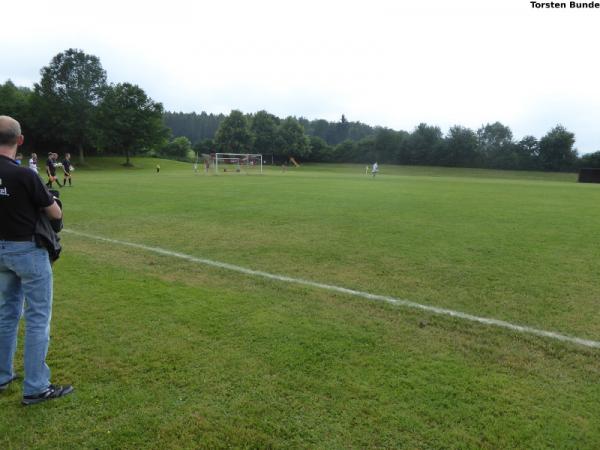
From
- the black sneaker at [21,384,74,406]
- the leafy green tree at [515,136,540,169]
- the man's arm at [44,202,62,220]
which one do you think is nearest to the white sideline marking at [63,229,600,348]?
the black sneaker at [21,384,74,406]

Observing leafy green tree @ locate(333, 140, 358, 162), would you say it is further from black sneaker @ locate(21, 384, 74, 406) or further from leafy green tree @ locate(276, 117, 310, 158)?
black sneaker @ locate(21, 384, 74, 406)

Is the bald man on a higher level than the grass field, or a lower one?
higher

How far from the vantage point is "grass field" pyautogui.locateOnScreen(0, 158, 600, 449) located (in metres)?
3.00

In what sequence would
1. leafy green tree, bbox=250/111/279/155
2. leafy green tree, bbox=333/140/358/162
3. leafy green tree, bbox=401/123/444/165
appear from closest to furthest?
leafy green tree, bbox=401/123/444/165
leafy green tree, bbox=333/140/358/162
leafy green tree, bbox=250/111/279/155

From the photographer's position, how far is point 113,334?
448 centimetres

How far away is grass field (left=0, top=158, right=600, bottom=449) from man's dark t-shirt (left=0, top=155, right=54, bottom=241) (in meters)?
1.41

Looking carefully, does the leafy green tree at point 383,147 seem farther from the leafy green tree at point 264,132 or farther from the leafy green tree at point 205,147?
the leafy green tree at point 205,147

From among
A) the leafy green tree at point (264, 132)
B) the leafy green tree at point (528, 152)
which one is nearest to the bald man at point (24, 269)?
the leafy green tree at point (528, 152)

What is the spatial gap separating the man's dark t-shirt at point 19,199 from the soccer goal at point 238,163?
47.9 meters

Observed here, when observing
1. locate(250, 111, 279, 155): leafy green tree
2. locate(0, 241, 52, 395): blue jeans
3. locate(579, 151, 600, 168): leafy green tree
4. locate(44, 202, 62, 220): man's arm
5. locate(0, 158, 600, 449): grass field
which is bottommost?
locate(0, 158, 600, 449): grass field

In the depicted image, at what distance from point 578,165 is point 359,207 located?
73817mm

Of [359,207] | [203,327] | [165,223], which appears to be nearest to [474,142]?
[359,207]

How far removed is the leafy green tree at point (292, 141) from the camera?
9419 centimetres

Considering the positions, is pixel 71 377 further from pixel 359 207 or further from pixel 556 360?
pixel 359 207
